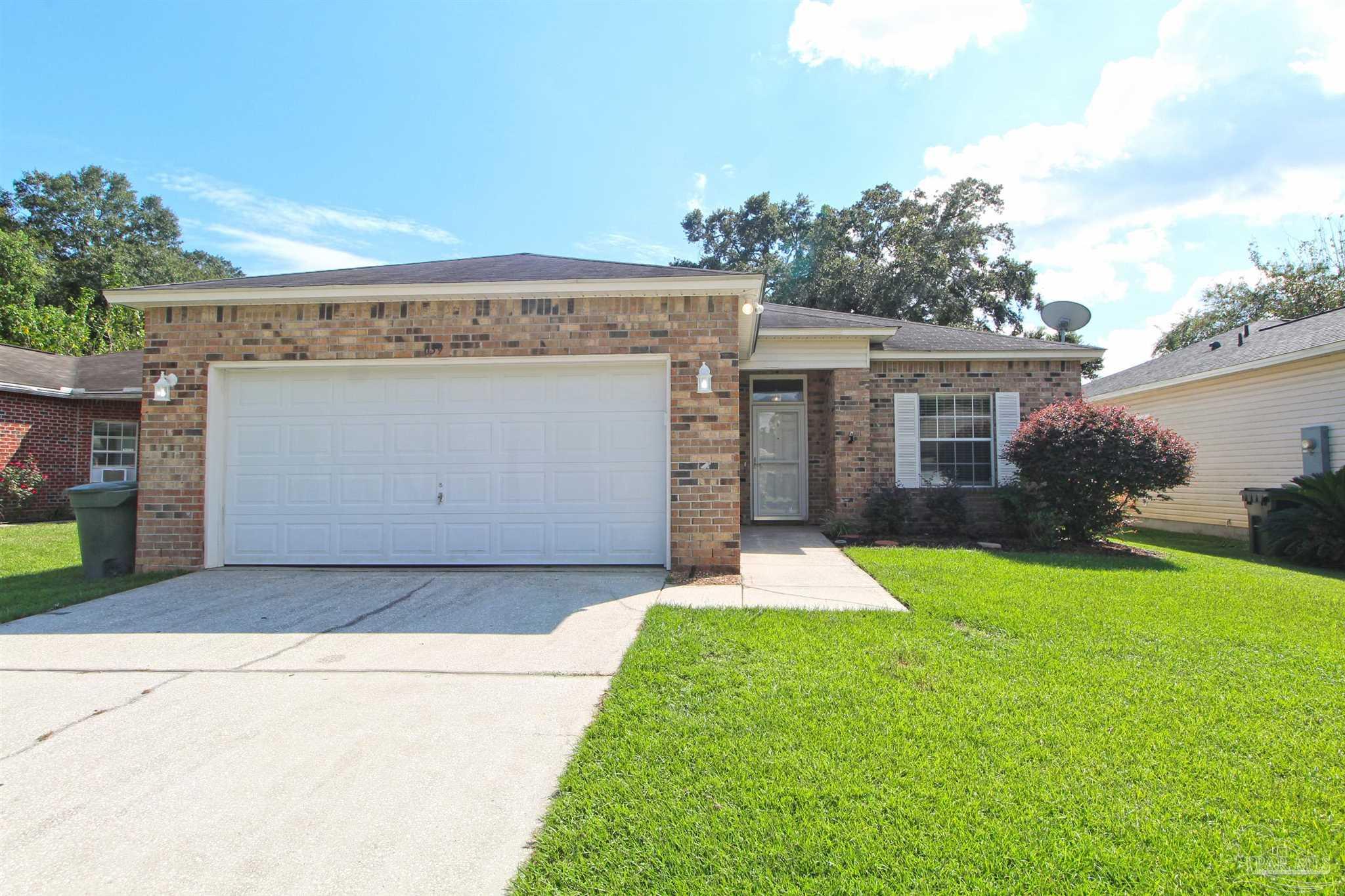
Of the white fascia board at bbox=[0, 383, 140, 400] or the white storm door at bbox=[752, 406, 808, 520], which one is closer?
the white storm door at bbox=[752, 406, 808, 520]

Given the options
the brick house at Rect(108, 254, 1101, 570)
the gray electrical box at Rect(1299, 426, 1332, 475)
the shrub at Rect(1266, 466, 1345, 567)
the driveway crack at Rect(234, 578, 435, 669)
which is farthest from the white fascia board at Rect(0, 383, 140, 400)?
the gray electrical box at Rect(1299, 426, 1332, 475)

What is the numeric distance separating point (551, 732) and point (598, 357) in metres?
4.47

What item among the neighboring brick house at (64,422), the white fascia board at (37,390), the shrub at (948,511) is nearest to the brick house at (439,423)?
the shrub at (948,511)

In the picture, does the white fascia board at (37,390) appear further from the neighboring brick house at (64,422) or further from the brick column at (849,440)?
the brick column at (849,440)

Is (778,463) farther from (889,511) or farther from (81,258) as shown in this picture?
(81,258)

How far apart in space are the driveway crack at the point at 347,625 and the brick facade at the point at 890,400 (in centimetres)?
607

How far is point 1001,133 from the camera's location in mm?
11164

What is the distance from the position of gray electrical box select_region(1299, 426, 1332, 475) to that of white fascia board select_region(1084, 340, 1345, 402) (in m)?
1.13

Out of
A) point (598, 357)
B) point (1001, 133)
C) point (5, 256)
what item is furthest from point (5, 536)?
point (5, 256)

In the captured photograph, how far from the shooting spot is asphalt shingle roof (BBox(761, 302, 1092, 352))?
1056cm

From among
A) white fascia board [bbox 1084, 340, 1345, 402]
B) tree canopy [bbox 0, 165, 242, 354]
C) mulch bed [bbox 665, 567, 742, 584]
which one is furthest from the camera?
tree canopy [bbox 0, 165, 242, 354]

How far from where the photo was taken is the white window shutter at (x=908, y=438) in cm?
1067

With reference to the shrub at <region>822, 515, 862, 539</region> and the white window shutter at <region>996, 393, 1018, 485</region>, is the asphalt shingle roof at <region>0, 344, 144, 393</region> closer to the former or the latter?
A: the shrub at <region>822, 515, 862, 539</region>

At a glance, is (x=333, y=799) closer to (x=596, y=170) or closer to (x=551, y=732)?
(x=551, y=732)
